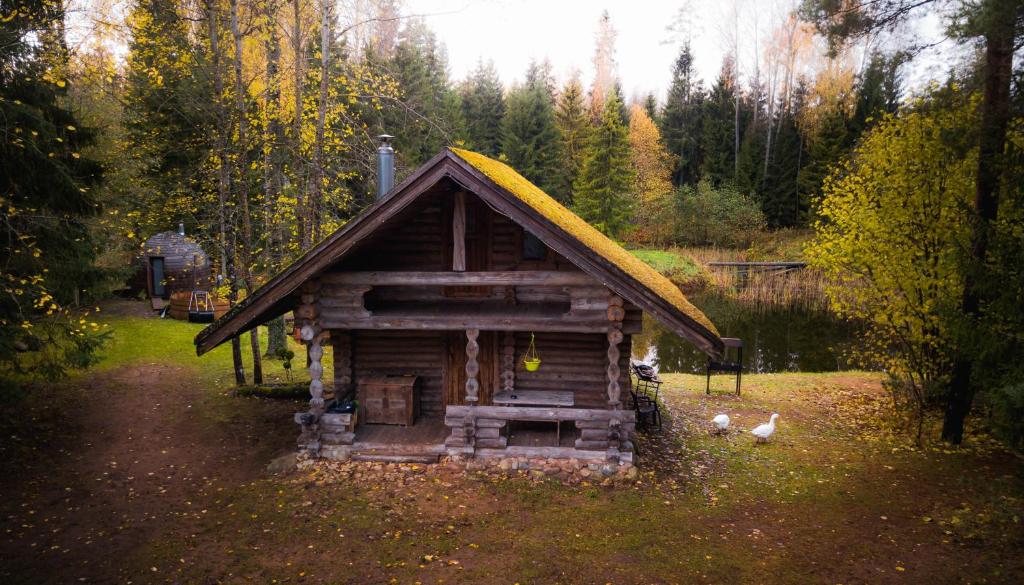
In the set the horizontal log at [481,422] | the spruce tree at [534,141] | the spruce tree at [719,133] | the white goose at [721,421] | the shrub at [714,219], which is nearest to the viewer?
the horizontal log at [481,422]

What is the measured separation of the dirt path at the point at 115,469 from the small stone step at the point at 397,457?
6.09 ft

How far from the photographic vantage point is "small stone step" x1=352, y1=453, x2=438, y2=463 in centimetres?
1110

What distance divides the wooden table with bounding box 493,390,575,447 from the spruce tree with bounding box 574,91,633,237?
30502 millimetres

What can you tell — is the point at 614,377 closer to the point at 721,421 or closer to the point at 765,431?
the point at 721,421

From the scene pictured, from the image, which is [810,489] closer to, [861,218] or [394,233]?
[861,218]

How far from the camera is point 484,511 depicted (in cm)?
950

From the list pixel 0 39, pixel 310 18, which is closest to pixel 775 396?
pixel 310 18

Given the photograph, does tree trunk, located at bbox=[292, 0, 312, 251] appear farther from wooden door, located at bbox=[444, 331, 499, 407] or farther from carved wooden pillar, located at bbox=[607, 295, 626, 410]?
carved wooden pillar, located at bbox=[607, 295, 626, 410]

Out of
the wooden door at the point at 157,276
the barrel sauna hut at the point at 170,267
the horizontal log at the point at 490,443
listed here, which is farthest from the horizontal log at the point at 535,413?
the wooden door at the point at 157,276

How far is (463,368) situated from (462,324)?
2183 millimetres

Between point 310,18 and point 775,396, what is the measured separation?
674 inches

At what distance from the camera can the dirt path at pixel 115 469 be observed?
26.8 feet

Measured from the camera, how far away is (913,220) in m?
13.0

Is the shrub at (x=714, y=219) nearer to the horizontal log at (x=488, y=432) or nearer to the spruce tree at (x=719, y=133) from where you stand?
the spruce tree at (x=719, y=133)
